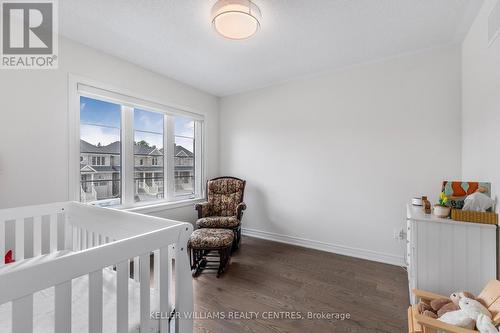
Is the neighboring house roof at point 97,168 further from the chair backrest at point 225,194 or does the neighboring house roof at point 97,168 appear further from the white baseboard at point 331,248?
the white baseboard at point 331,248

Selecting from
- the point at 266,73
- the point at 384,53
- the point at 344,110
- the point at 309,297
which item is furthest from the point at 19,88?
the point at 384,53

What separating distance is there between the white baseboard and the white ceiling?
2.29 m

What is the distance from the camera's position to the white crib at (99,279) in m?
0.66

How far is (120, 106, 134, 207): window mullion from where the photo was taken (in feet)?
8.79

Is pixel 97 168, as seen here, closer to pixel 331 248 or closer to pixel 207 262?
pixel 207 262

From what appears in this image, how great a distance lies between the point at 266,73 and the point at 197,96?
1208 mm

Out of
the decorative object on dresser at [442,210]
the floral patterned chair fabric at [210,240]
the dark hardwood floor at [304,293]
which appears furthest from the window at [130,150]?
the decorative object on dresser at [442,210]

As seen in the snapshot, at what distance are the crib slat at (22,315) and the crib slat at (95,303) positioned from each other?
0.52ft

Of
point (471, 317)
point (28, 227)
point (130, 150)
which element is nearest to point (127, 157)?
point (130, 150)

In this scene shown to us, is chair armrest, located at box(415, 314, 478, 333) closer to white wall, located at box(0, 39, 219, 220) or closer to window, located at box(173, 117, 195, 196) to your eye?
white wall, located at box(0, 39, 219, 220)

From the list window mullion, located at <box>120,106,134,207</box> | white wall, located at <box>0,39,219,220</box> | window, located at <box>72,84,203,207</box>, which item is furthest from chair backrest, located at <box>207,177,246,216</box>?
white wall, located at <box>0,39,219,220</box>

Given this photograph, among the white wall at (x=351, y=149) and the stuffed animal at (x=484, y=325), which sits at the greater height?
the white wall at (x=351, y=149)

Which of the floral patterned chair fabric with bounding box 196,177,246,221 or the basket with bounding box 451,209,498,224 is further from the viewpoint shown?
the floral patterned chair fabric with bounding box 196,177,246,221

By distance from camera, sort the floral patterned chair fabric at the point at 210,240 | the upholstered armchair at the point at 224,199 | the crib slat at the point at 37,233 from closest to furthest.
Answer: the crib slat at the point at 37,233, the floral patterned chair fabric at the point at 210,240, the upholstered armchair at the point at 224,199
